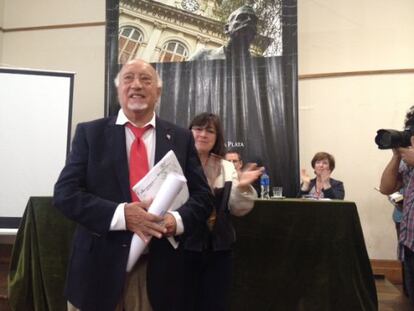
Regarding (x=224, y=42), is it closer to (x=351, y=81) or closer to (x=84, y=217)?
(x=351, y=81)

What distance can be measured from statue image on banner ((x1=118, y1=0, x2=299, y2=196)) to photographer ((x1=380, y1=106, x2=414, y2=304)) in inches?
59.9

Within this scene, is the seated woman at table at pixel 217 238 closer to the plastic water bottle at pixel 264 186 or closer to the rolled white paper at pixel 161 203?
the rolled white paper at pixel 161 203

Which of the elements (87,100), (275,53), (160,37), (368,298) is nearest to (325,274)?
(368,298)

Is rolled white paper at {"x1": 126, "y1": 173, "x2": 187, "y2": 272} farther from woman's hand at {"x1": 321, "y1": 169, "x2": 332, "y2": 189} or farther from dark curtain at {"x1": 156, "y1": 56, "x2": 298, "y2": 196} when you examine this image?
dark curtain at {"x1": 156, "y1": 56, "x2": 298, "y2": 196}

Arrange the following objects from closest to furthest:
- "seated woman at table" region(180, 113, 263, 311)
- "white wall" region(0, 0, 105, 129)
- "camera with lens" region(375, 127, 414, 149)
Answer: "seated woman at table" region(180, 113, 263, 311)
"camera with lens" region(375, 127, 414, 149)
"white wall" region(0, 0, 105, 129)

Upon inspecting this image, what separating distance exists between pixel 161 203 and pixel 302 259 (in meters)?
1.16

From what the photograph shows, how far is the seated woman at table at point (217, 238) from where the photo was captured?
1413 mm

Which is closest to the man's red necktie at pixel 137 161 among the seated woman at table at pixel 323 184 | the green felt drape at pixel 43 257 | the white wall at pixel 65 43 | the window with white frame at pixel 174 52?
the green felt drape at pixel 43 257

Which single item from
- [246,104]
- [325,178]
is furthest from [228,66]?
[325,178]

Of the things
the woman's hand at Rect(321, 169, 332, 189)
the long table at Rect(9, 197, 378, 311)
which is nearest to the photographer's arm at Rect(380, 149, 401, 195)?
the long table at Rect(9, 197, 378, 311)

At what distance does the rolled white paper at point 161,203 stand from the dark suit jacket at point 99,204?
0.02 metres

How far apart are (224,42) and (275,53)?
51 cm

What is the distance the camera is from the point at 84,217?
971 millimetres

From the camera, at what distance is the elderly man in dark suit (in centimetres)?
98
